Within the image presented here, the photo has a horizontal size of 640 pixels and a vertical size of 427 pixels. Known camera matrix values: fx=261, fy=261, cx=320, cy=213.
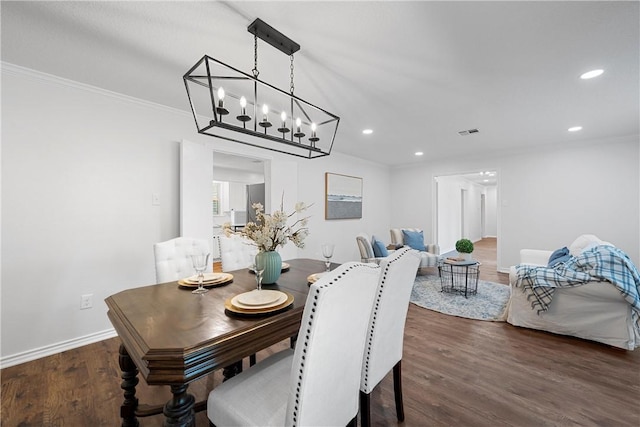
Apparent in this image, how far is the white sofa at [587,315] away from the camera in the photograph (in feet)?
7.48

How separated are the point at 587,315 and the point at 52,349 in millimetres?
4808

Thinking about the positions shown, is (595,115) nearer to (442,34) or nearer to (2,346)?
(442,34)

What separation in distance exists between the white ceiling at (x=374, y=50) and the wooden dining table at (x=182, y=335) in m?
1.65

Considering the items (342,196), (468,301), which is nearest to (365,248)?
(342,196)

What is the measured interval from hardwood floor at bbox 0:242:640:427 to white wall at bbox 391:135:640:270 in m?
2.80

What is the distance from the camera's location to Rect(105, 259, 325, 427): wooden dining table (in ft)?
2.93

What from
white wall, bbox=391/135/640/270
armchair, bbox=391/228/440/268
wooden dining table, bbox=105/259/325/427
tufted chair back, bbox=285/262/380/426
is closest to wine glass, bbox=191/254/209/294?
wooden dining table, bbox=105/259/325/427

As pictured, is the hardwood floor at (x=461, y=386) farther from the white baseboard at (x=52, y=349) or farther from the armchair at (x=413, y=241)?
the armchair at (x=413, y=241)

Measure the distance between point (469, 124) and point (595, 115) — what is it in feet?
4.56

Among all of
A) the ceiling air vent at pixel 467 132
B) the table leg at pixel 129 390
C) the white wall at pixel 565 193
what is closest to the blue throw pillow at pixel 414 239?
the white wall at pixel 565 193

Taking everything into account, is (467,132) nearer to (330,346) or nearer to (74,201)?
(330,346)

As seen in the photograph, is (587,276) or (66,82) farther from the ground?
(66,82)

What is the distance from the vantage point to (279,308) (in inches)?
49.1

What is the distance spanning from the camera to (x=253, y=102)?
2738 mm
